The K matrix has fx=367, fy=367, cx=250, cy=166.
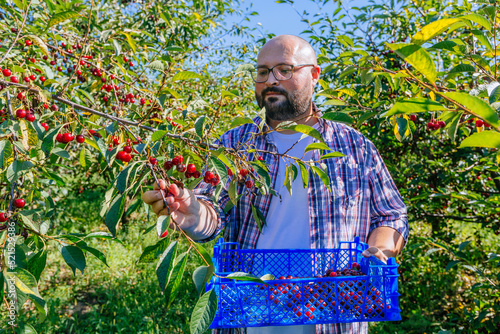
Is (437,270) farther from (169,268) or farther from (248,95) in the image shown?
(169,268)

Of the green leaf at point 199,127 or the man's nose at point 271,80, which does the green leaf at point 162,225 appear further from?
the man's nose at point 271,80

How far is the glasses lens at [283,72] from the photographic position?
1.85 metres

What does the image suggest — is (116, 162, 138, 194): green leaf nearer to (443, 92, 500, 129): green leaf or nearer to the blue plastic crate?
the blue plastic crate

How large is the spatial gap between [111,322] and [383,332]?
2331 mm

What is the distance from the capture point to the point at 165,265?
78cm

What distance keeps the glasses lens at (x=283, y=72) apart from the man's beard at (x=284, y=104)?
0.06 m

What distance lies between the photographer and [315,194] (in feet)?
5.99

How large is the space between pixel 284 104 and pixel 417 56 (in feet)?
4.16

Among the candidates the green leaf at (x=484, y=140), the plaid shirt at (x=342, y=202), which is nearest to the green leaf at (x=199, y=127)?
the green leaf at (x=484, y=140)

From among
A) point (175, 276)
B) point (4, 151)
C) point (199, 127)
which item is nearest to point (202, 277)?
point (175, 276)

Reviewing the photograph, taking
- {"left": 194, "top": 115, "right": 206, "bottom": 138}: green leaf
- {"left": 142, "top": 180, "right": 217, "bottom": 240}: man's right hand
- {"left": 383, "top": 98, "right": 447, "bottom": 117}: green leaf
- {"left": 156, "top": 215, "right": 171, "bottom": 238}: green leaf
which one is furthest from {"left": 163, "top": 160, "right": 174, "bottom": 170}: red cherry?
{"left": 383, "top": 98, "right": 447, "bottom": 117}: green leaf

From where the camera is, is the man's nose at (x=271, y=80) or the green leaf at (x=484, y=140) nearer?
the green leaf at (x=484, y=140)

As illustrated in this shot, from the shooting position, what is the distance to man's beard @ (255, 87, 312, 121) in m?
1.90

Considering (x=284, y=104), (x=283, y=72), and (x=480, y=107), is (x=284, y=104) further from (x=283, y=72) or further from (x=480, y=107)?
(x=480, y=107)
